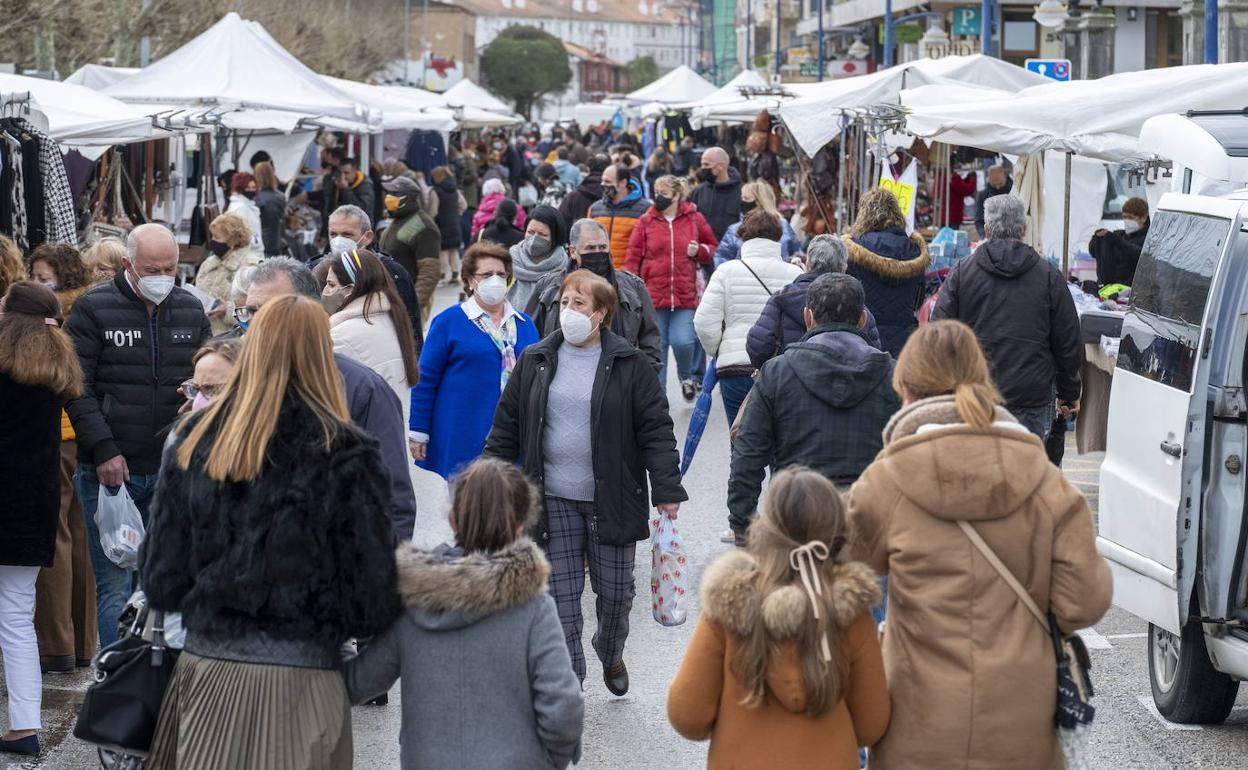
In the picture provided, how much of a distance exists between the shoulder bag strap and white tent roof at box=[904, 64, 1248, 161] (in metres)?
7.21

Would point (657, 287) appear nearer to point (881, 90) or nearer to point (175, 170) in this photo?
point (881, 90)

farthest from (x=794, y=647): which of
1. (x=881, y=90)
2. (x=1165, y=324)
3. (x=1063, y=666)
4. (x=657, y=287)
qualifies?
(x=881, y=90)

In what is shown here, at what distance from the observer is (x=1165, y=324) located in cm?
614

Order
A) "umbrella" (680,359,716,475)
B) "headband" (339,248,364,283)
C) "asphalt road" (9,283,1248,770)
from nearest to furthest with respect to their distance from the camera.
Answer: "asphalt road" (9,283,1248,770) < "headband" (339,248,364,283) < "umbrella" (680,359,716,475)

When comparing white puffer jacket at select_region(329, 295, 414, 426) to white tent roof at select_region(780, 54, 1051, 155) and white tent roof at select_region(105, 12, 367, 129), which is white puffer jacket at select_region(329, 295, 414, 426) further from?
white tent roof at select_region(105, 12, 367, 129)

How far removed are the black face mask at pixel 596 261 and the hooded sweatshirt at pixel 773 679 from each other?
4.49 m

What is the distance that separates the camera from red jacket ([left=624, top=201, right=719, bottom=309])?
41.6 ft

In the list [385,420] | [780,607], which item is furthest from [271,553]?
[385,420]

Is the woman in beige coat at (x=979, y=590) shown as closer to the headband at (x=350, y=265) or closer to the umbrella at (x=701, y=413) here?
the headband at (x=350, y=265)

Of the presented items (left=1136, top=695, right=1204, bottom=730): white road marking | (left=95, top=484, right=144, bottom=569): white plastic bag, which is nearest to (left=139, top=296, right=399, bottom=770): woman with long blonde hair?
(left=95, top=484, right=144, bottom=569): white plastic bag

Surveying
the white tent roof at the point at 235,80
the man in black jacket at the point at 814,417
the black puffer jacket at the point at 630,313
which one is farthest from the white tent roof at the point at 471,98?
the man in black jacket at the point at 814,417

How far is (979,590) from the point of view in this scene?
3939 mm

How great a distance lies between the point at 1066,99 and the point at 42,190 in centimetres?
651

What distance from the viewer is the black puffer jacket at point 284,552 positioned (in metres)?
3.80
